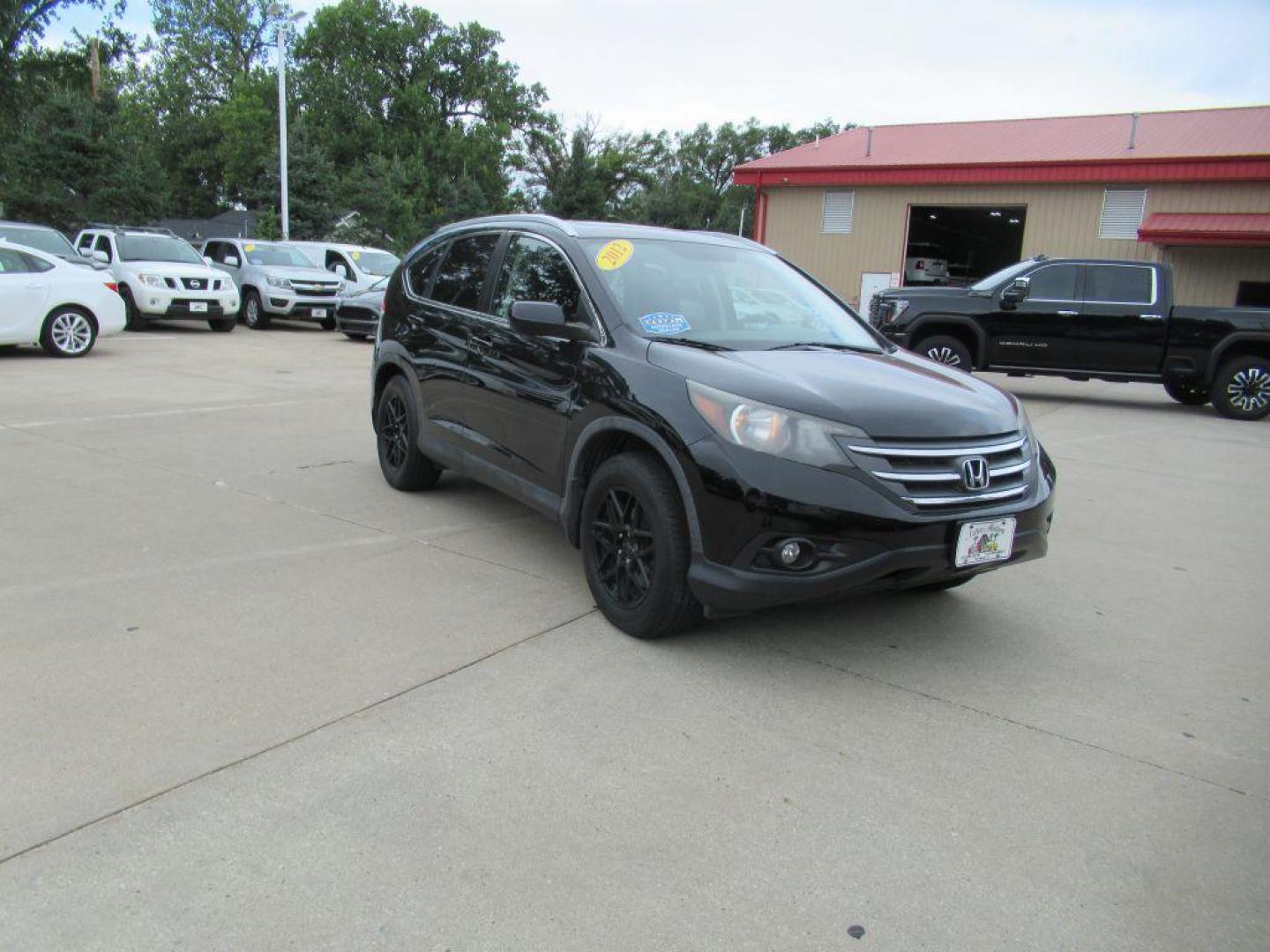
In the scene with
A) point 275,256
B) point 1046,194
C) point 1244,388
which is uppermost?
point 1046,194

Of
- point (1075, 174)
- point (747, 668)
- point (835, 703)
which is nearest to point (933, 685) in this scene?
point (835, 703)

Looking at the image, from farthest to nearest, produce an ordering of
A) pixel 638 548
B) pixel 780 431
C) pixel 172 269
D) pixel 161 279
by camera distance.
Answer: pixel 172 269 → pixel 161 279 → pixel 638 548 → pixel 780 431

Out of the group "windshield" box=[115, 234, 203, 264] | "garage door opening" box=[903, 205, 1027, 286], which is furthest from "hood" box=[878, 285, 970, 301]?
"garage door opening" box=[903, 205, 1027, 286]

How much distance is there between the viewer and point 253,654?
12.5ft

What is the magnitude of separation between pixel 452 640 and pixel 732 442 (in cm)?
141

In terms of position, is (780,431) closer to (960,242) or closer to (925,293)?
(925,293)

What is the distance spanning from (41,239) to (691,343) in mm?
14878

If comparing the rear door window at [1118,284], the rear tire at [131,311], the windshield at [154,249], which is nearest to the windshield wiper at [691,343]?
the rear door window at [1118,284]

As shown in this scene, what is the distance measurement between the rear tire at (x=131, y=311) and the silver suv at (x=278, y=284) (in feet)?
7.32

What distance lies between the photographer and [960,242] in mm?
34219

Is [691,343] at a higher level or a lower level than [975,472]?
higher

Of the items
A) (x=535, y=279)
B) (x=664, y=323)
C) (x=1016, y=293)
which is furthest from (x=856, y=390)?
(x=1016, y=293)

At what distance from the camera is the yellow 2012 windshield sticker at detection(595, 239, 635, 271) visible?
4719mm

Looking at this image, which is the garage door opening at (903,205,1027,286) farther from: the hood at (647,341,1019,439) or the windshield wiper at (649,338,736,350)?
the windshield wiper at (649,338,736,350)
